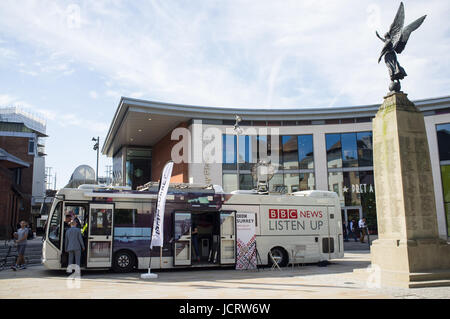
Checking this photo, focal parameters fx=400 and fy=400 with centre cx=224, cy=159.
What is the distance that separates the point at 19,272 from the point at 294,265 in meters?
10.5

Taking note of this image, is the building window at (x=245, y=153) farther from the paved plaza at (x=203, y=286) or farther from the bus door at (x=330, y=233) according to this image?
the paved plaza at (x=203, y=286)

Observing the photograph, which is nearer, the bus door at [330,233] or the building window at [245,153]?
the bus door at [330,233]

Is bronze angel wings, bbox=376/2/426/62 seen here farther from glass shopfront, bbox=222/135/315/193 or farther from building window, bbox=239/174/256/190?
building window, bbox=239/174/256/190

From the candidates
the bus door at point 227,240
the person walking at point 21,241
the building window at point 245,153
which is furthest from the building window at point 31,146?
the bus door at point 227,240

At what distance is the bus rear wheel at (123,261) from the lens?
14070 mm

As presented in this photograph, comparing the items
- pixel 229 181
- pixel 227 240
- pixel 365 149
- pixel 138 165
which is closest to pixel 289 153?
pixel 229 181

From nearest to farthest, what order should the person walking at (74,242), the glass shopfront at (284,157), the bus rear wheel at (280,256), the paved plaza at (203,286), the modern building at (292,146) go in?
the paved plaza at (203,286) < the person walking at (74,242) < the bus rear wheel at (280,256) < the modern building at (292,146) < the glass shopfront at (284,157)

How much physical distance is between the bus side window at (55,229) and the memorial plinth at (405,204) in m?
10.1

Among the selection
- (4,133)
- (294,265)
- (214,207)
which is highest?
(4,133)

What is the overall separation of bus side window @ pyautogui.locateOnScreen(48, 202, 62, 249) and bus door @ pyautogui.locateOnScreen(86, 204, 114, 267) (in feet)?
3.23

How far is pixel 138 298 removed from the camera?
876 cm

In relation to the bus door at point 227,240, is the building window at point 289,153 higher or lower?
higher
